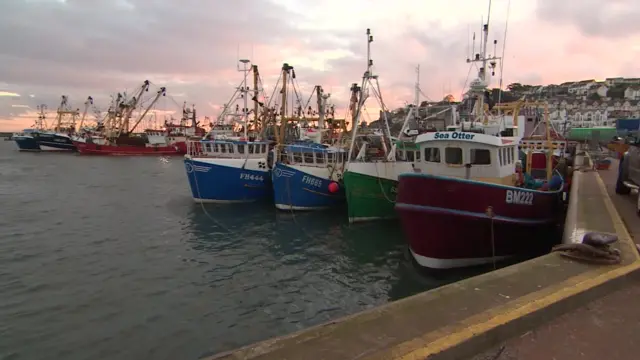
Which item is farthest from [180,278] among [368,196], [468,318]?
[468,318]

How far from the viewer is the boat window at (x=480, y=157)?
12.0m

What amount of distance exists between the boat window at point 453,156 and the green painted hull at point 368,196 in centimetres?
551

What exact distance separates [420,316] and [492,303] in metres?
0.84

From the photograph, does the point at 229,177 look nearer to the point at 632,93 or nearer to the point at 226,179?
the point at 226,179

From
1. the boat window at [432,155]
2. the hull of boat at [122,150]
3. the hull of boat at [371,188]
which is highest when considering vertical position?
the boat window at [432,155]

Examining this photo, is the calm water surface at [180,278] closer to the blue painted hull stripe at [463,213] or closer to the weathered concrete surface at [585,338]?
the blue painted hull stripe at [463,213]

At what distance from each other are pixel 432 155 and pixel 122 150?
72.9m

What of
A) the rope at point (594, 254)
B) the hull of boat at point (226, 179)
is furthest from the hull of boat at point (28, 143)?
the rope at point (594, 254)

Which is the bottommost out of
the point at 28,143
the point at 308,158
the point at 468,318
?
the point at 28,143

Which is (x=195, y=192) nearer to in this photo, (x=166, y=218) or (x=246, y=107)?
(x=166, y=218)

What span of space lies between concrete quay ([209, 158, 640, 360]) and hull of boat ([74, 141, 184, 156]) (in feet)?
259

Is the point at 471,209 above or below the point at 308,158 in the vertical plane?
below

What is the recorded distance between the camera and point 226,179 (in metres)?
23.4

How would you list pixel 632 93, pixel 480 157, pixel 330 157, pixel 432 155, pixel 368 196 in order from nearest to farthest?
pixel 480 157
pixel 432 155
pixel 368 196
pixel 330 157
pixel 632 93
